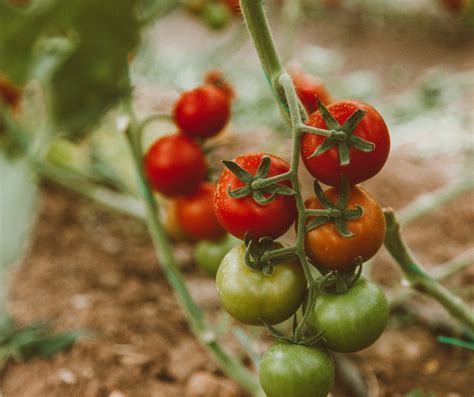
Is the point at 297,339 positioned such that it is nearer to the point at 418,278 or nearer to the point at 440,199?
the point at 418,278

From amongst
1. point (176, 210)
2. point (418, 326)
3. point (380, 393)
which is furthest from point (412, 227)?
point (176, 210)

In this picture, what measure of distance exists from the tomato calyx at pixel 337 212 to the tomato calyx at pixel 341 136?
3 cm

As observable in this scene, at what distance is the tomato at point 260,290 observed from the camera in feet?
2.11

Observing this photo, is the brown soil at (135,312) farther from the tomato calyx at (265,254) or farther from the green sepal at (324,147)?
the green sepal at (324,147)

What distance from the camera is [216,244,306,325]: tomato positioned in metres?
0.64

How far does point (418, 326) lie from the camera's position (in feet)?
4.16

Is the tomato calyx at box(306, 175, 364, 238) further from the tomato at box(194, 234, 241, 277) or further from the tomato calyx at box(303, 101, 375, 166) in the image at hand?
the tomato at box(194, 234, 241, 277)

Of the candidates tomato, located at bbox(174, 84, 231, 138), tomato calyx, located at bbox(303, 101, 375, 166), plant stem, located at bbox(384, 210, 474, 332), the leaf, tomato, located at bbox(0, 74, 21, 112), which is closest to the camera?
tomato calyx, located at bbox(303, 101, 375, 166)

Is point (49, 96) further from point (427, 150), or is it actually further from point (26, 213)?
point (427, 150)

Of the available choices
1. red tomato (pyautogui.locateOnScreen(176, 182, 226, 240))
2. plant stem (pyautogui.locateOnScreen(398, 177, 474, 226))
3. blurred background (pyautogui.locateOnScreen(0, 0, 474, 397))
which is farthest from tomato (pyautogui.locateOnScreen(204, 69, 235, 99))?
plant stem (pyautogui.locateOnScreen(398, 177, 474, 226))

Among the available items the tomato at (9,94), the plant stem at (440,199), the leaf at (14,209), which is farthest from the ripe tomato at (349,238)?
the tomato at (9,94)

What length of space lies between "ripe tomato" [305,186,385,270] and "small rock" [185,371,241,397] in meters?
A: 0.52

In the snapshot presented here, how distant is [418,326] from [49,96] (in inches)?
37.0

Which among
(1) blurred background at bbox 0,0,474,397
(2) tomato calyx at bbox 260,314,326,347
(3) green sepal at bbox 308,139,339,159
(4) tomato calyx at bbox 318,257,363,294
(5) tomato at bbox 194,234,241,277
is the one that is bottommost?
(1) blurred background at bbox 0,0,474,397
